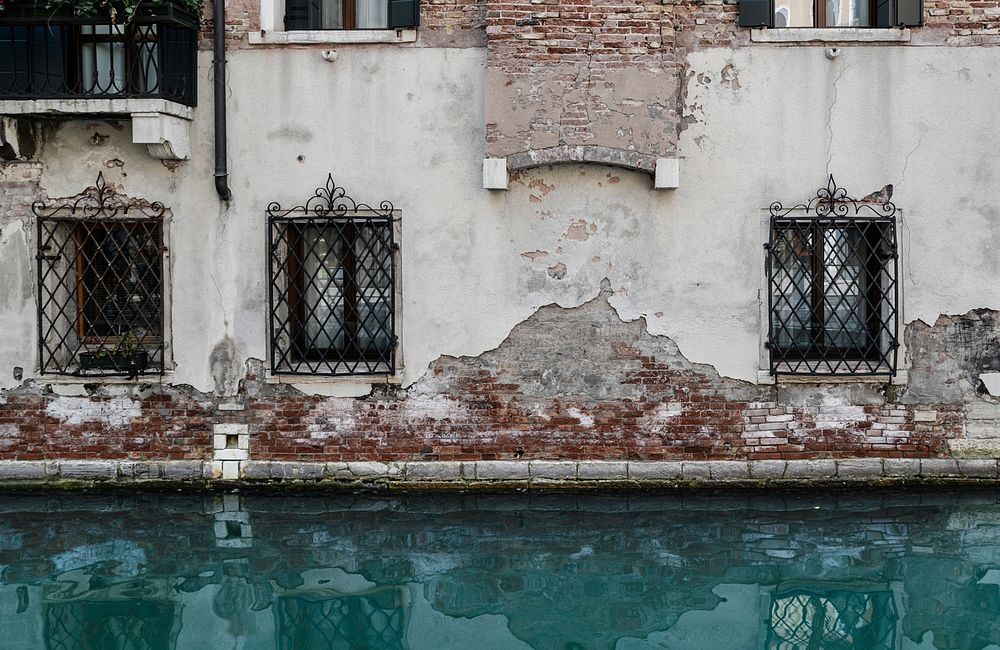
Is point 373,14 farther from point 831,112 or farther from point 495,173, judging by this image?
point 831,112

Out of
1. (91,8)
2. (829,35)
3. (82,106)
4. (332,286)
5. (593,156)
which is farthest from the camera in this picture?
(332,286)

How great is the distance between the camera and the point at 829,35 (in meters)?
7.20

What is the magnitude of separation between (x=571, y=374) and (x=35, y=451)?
13.1ft

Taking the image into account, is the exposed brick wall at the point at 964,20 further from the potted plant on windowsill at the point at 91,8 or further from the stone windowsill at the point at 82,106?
the stone windowsill at the point at 82,106

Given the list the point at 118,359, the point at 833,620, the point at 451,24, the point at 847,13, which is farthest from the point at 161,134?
the point at 833,620

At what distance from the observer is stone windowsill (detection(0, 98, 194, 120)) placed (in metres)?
6.93

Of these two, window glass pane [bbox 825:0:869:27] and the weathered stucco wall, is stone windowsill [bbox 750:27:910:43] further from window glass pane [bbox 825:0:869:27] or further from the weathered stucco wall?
window glass pane [bbox 825:0:869:27]

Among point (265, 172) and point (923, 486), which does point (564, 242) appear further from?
point (923, 486)

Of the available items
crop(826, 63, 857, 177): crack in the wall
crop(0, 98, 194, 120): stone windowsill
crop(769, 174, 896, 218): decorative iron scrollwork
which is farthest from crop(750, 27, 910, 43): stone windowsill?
crop(0, 98, 194, 120): stone windowsill

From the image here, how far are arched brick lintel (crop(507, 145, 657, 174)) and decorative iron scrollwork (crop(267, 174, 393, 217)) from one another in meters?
1.16

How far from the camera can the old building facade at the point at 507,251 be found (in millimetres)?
7246

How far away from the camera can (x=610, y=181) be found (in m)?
7.27

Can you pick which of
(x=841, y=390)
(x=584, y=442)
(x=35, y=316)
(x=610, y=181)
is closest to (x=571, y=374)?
(x=584, y=442)

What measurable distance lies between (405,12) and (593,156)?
1.70 metres
